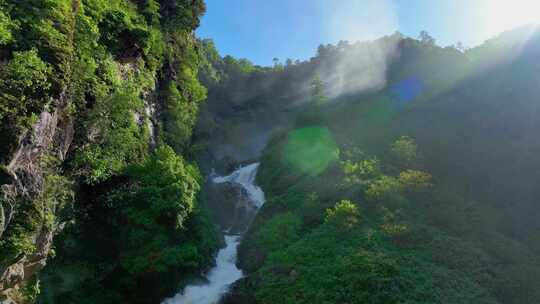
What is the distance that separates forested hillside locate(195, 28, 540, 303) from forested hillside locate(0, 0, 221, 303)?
5764 mm

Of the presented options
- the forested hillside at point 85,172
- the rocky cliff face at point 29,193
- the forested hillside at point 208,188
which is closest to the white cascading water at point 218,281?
the forested hillside at point 208,188

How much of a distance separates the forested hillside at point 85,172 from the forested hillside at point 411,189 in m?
5.76

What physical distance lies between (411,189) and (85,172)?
21.6m

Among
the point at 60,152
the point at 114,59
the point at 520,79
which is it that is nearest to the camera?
the point at 60,152

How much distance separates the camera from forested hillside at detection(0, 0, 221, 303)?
14.3 metres

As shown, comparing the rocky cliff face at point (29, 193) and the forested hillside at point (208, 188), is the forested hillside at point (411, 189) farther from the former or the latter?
the rocky cliff face at point (29, 193)

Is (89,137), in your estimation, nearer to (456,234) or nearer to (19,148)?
(19,148)

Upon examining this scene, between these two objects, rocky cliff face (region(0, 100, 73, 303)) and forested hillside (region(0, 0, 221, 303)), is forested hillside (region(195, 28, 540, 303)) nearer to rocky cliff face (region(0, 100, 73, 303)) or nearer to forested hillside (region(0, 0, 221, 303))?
forested hillside (region(0, 0, 221, 303))

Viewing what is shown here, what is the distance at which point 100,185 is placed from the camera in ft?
68.1

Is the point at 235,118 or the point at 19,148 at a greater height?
the point at 235,118

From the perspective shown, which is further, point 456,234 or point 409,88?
point 409,88

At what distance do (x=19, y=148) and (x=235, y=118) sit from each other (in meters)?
57.8

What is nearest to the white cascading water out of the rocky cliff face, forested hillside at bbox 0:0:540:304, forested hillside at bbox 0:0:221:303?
forested hillside at bbox 0:0:540:304

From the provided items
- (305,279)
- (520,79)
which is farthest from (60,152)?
(520,79)
